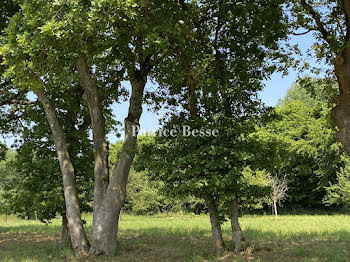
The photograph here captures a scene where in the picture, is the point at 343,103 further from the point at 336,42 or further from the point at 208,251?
the point at 208,251

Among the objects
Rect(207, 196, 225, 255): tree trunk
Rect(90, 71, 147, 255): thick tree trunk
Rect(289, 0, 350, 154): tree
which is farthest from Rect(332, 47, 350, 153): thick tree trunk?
Rect(90, 71, 147, 255): thick tree trunk

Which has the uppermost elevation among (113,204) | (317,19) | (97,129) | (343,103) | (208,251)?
(317,19)

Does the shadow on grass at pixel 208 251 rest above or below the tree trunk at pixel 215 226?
below

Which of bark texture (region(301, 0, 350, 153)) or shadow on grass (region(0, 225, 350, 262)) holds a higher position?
bark texture (region(301, 0, 350, 153))

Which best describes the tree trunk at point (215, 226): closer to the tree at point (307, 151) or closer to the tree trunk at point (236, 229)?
the tree trunk at point (236, 229)

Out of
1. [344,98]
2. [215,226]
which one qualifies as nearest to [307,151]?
[215,226]

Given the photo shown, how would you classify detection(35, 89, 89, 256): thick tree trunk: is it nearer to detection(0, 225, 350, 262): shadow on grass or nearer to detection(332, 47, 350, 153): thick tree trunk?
detection(0, 225, 350, 262): shadow on grass

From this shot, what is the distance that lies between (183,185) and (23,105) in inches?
378

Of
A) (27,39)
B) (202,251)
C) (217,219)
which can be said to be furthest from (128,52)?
(202,251)

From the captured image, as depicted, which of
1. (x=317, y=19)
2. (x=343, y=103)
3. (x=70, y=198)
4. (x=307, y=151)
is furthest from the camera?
(x=307, y=151)

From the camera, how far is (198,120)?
28.0 feet

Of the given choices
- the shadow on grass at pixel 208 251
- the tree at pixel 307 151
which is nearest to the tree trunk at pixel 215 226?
the shadow on grass at pixel 208 251

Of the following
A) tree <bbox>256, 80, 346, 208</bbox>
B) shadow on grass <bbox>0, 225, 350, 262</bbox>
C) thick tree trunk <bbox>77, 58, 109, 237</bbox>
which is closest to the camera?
shadow on grass <bbox>0, 225, 350, 262</bbox>

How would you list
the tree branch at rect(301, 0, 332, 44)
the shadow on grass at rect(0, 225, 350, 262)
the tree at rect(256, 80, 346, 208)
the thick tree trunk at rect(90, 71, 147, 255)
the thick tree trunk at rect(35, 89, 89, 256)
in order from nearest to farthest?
1. the tree branch at rect(301, 0, 332, 44)
2. the shadow on grass at rect(0, 225, 350, 262)
3. the thick tree trunk at rect(90, 71, 147, 255)
4. the thick tree trunk at rect(35, 89, 89, 256)
5. the tree at rect(256, 80, 346, 208)
